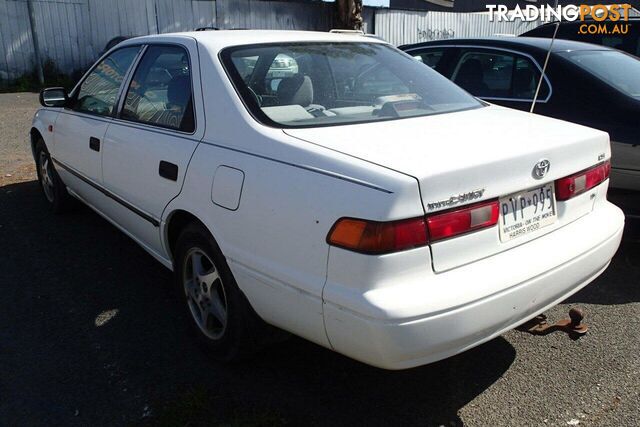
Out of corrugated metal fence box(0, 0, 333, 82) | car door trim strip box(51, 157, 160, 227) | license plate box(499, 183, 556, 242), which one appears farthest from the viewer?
Result: corrugated metal fence box(0, 0, 333, 82)

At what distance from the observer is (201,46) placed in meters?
3.26

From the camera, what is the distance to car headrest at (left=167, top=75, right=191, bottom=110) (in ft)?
10.6

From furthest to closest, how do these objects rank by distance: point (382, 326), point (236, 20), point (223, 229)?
point (236, 20) → point (223, 229) → point (382, 326)

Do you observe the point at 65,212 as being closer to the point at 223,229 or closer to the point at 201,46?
the point at 201,46

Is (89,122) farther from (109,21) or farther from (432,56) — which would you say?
(109,21)

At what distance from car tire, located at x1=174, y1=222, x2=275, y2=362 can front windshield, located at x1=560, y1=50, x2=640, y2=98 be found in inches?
126

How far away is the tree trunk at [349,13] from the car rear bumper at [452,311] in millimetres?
14206

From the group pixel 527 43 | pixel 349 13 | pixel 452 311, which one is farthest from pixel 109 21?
pixel 452 311

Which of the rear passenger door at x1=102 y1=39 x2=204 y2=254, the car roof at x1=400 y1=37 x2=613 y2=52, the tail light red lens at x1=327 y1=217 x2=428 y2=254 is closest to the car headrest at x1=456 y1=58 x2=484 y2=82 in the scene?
the car roof at x1=400 y1=37 x2=613 y2=52

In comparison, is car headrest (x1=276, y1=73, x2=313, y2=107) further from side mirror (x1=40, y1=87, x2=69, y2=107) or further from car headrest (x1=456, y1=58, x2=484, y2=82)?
car headrest (x1=456, y1=58, x2=484, y2=82)

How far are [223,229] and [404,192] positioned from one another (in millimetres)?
964

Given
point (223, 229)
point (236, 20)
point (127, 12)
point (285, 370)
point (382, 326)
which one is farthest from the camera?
point (236, 20)

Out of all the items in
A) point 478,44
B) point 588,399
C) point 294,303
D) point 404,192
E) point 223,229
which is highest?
point 478,44

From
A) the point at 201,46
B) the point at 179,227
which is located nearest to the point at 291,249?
the point at 179,227
